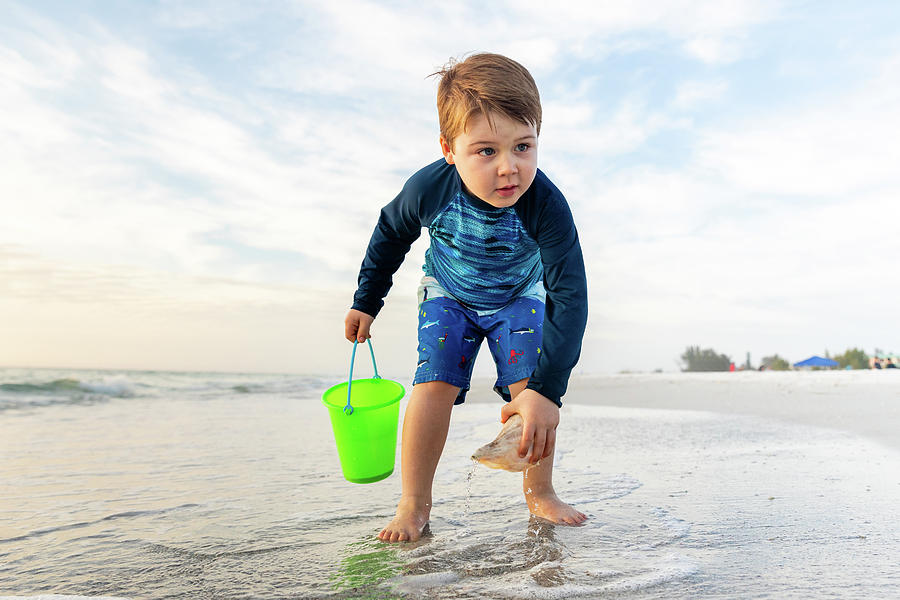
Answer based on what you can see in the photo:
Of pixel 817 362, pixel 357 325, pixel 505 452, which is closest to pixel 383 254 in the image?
pixel 357 325

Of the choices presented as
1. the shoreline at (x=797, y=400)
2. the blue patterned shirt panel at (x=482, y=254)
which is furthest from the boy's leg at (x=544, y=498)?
the shoreline at (x=797, y=400)

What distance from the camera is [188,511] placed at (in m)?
2.68

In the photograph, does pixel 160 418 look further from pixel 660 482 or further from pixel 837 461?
pixel 837 461

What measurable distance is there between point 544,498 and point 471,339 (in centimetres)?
70

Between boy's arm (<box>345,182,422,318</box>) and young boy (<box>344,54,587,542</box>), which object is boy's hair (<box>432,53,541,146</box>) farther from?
boy's arm (<box>345,182,422,318</box>)

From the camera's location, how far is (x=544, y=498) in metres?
2.51

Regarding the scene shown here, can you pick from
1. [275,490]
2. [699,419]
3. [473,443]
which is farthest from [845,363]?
[275,490]

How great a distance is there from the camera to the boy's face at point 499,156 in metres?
2.17

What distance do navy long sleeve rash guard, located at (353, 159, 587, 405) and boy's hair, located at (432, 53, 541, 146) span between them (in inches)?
12.9

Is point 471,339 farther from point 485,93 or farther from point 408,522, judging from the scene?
point 485,93

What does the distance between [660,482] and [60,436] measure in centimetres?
458

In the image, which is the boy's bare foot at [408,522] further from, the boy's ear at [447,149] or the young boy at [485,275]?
the boy's ear at [447,149]

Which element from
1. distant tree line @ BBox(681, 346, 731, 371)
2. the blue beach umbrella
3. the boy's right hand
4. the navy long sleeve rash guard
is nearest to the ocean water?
the boy's right hand

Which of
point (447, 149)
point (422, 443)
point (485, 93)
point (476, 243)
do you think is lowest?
point (422, 443)
